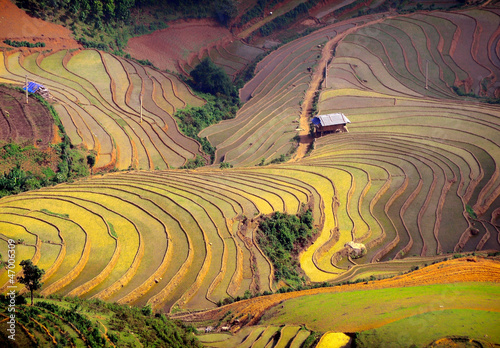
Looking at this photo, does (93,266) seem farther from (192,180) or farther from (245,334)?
(192,180)

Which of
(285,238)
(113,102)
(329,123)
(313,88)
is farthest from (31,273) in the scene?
(313,88)

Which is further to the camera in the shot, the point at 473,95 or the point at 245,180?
→ the point at 473,95

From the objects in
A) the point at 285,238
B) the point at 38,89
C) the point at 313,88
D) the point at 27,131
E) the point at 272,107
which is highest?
the point at 38,89

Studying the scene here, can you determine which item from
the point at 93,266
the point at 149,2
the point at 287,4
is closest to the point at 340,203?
the point at 93,266

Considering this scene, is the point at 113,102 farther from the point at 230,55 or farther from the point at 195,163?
the point at 230,55

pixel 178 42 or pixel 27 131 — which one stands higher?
pixel 178 42

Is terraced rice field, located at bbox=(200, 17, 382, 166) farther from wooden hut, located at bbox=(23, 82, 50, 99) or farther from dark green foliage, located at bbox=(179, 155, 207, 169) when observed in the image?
wooden hut, located at bbox=(23, 82, 50, 99)
